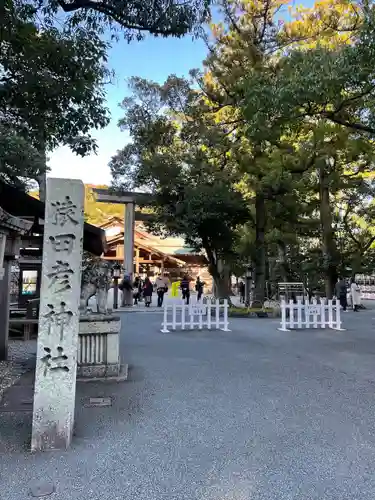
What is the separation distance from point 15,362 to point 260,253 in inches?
478

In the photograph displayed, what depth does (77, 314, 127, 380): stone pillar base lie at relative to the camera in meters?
6.20

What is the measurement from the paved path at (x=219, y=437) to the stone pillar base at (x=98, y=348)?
1.26 feet

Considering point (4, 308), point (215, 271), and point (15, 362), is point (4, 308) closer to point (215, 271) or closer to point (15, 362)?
point (15, 362)

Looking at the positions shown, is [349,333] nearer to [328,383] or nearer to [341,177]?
[328,383]

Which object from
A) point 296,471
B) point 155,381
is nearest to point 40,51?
point 155,381

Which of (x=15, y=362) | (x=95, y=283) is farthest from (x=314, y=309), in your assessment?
(x=15, y=362)

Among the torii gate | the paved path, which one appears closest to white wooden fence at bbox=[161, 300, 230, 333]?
the paved path

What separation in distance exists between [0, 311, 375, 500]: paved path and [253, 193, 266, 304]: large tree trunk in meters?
10.2

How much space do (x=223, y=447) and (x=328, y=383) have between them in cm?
286

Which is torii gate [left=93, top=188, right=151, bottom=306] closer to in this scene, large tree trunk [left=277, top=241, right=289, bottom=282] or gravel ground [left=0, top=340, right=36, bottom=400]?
large tree trunk [left=277, top=241, right=289, bottom=282]

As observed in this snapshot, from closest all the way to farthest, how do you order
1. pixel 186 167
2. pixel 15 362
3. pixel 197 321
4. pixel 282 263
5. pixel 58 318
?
pixel 58 318 < pixel 15 362 < pixel 197 321 < pixel 186 167 < pixel 282 263

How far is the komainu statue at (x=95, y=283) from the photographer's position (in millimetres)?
6578

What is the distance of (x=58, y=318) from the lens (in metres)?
3.82

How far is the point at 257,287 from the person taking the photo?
17.8m
